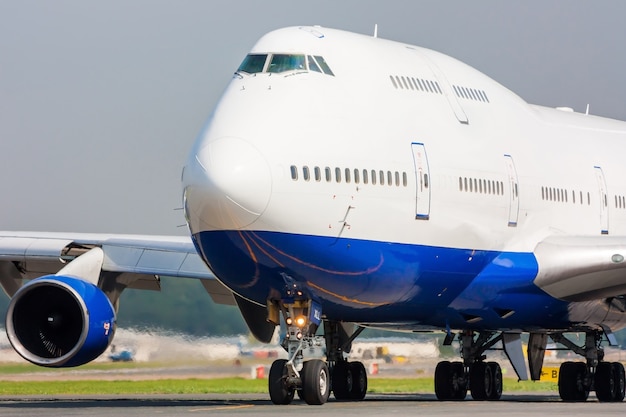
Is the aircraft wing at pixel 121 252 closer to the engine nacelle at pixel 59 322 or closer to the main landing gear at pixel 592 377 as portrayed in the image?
the engine nacelle at pixel 59 322

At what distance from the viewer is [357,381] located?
27938 mm

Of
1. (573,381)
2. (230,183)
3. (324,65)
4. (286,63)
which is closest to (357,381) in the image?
(573,381)

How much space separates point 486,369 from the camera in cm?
2939

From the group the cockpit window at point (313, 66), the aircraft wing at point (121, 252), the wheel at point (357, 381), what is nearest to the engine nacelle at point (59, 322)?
the aircraft wing at point (121, 252)

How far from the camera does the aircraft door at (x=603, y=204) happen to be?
97.3ft

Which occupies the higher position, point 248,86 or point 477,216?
point 248,86

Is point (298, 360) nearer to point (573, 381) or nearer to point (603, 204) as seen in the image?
point (573, 381)

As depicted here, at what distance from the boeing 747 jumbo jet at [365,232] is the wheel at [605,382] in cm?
4

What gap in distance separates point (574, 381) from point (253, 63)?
10.4 m

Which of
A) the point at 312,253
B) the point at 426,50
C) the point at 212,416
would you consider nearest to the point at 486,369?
the point at 426,50

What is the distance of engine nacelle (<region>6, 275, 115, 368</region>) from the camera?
23.4m

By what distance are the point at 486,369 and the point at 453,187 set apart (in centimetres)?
610

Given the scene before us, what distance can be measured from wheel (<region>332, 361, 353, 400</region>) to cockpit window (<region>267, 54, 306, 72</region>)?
24.0 feet

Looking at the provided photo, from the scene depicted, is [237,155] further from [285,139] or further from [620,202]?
[620,202]
